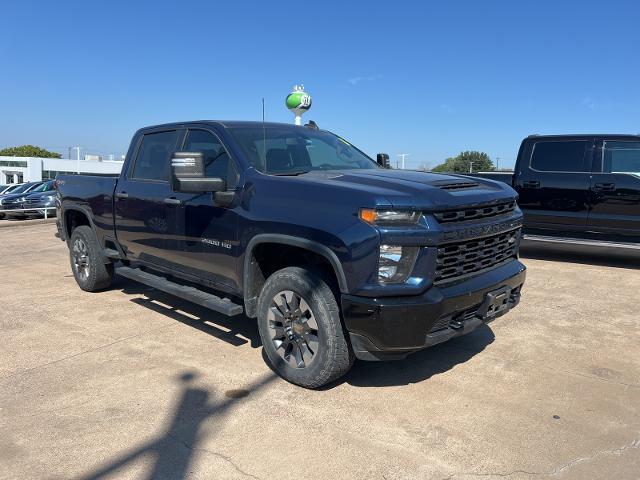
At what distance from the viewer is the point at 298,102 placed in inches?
1213

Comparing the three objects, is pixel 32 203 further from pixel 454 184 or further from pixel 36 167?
pixel 36 167

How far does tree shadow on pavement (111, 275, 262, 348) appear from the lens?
488 cm

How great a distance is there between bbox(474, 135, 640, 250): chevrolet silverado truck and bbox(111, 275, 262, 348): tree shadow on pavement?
5362 millimetres

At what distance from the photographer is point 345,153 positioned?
5.11m

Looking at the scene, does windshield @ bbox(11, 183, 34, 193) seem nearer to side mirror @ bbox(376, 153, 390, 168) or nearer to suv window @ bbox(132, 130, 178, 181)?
suv window @ bbox(132, 130, 178, 181)

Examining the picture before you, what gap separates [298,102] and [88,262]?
25.9 m

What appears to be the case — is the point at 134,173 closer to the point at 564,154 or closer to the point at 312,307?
the point at 312,307

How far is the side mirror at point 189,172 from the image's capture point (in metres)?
3.90

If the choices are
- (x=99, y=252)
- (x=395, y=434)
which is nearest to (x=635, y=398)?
(x=395, y=434)

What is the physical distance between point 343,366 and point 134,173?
130 inches

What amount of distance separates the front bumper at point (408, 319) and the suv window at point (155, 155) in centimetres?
266

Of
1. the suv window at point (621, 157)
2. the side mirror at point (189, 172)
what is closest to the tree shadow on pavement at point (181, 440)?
the side mirror at point (189, 172)

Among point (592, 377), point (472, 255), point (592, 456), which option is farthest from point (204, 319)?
point (592, 456)

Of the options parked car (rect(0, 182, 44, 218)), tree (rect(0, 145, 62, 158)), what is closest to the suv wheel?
parked car (rect(0, 182, 44, 218))
